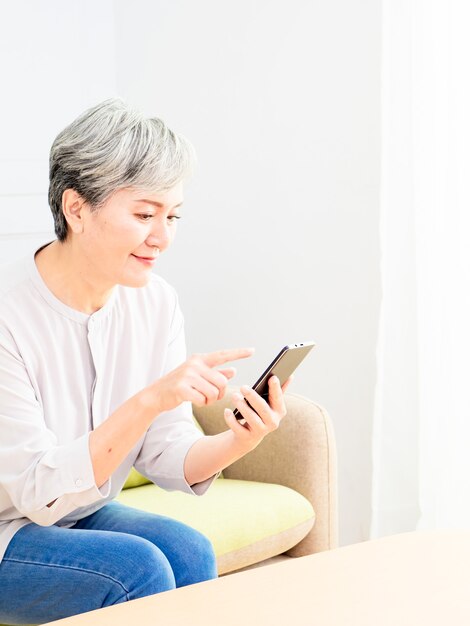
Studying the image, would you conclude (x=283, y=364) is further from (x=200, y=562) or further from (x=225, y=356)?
(x=200, y=562)

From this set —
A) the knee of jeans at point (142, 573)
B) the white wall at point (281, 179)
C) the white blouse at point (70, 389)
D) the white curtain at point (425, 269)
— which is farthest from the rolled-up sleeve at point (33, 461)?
the white wall at point (281, 179)

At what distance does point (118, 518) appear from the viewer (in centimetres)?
189

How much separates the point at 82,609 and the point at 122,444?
287mm

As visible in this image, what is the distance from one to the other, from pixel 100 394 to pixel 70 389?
6 cm

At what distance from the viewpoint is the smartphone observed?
1628 mm

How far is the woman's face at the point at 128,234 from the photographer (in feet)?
5.91

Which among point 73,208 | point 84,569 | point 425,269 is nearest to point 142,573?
point 84,569

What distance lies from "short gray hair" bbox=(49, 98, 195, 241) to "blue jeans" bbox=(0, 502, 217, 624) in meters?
0.58

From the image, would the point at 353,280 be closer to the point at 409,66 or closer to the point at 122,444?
the point at 409,66

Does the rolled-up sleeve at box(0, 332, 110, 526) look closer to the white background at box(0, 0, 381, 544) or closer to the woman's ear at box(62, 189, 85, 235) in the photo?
the woman's ear at box(62, 189, 85, 235)

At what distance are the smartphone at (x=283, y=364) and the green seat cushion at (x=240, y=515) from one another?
0.60 meters

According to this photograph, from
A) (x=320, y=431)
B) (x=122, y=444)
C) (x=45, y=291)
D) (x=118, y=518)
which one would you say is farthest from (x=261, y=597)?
(x=320, y=431)

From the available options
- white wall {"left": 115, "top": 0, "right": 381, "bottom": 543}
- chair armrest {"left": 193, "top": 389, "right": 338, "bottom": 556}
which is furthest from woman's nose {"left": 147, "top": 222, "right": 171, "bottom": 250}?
white wall {"left": 115, "top": 0, "right": 381, "bottom": 543}

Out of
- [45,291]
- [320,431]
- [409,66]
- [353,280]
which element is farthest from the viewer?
[353,280]
